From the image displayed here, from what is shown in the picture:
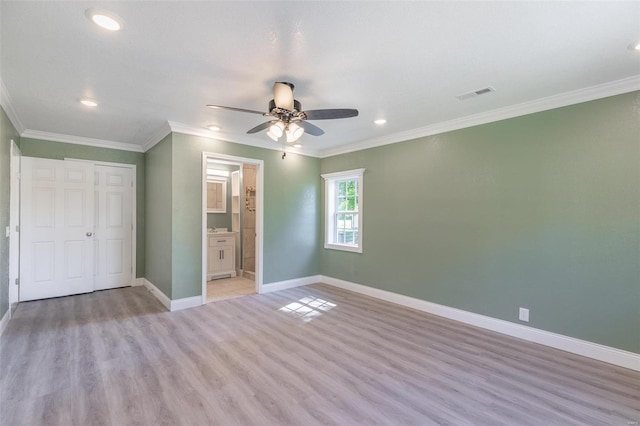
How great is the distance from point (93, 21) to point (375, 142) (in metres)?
3.82

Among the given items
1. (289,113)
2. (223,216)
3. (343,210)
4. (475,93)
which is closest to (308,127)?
(289,113)

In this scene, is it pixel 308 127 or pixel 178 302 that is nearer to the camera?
pixel 308 127

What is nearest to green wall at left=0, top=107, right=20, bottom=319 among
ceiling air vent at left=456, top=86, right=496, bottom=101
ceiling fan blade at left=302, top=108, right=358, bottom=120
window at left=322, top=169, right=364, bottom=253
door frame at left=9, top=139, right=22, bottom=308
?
door frame at left=9, top=139, right=22, bottom=308

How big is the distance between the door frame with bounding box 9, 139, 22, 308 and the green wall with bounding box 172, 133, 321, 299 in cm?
203

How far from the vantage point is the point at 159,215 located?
185 inches

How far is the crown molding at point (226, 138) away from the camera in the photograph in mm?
4126

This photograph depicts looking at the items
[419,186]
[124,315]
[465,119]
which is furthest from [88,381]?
[465,119]

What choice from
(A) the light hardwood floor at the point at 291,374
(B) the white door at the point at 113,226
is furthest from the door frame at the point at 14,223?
(B) the white door at the point at 113,226

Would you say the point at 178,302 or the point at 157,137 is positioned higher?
the point at 157,137

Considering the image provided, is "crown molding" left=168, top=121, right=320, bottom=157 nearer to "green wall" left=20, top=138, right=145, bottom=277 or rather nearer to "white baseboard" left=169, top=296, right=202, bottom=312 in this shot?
"green wall" left=20, top=138, right=145, bottom=277

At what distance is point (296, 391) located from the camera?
7.57 feet

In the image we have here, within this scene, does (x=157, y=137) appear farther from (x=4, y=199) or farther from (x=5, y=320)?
Result: (x=5, y=320)

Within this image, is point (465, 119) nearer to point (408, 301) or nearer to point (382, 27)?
point (382, 27)

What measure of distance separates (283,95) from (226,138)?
7.48 feet
